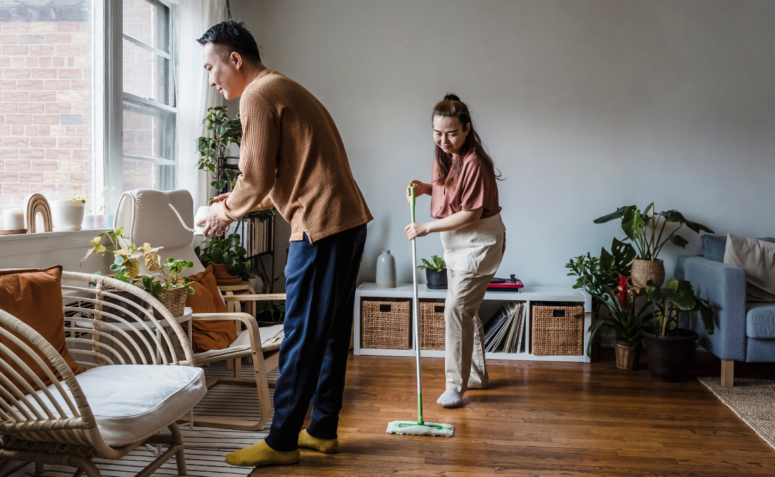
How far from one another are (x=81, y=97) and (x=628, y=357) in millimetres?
3199

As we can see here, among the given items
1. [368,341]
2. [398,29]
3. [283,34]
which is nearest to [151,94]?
[283,34]

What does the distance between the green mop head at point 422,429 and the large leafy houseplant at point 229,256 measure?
4.64ft

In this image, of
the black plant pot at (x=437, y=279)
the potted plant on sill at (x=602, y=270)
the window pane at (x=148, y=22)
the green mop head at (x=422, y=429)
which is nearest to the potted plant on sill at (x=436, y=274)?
the black plant pot at (x=437, y=279)

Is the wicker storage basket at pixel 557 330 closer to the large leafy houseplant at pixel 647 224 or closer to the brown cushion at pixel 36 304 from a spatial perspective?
the large leafy houseplant at pixel 647 224

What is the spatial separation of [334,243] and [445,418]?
1064 millimetres

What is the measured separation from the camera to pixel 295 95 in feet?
6.01

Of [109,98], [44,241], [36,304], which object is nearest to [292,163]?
[36,304]

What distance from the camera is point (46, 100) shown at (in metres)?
2.49

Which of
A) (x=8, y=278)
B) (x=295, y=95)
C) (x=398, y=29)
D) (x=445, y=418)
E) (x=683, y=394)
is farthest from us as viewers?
(x=398, y=29)

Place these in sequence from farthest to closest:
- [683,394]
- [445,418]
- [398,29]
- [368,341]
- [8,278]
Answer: [398,29] → [368,341] → [683,394] → [445,418] → [8,278]

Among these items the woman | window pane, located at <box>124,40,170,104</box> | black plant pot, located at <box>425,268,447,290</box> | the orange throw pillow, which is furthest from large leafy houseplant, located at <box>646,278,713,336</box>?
window pane, located at <box>124,40,170,104</box>

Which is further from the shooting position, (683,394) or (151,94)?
(151,94)

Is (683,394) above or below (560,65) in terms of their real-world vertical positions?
below

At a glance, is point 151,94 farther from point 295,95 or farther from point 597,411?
point 597,411
